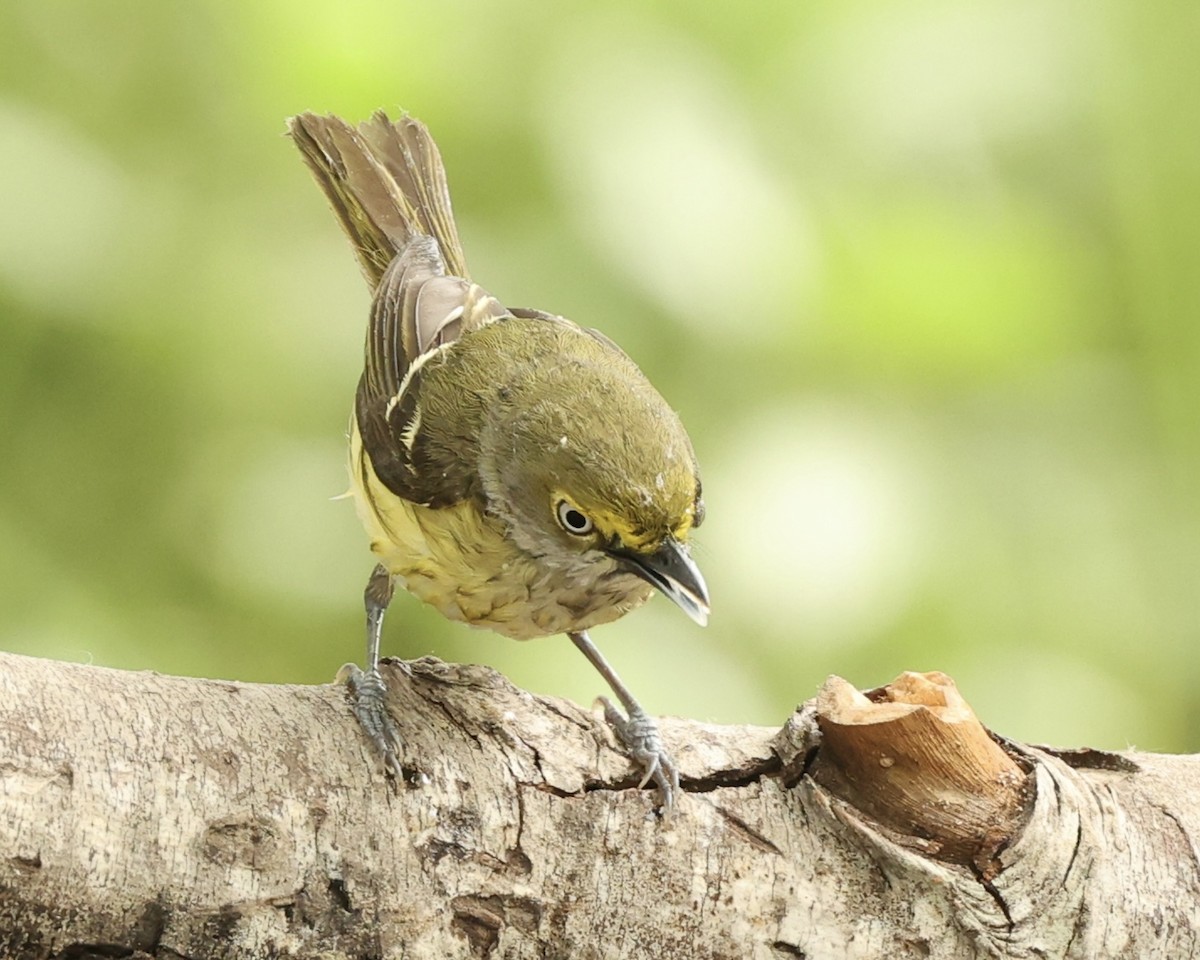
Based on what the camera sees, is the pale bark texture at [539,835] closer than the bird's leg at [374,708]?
Yes

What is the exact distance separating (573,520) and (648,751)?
0.43 meters

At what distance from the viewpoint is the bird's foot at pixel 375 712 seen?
2.05m

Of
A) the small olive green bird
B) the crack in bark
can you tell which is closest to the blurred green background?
the small olive green bird

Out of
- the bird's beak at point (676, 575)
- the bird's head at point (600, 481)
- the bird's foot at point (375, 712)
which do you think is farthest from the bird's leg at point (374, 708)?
the bird's beak at point (676, 575)

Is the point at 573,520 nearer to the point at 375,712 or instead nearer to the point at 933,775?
the point at 375,712

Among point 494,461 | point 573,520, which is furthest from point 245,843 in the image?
point 494,461

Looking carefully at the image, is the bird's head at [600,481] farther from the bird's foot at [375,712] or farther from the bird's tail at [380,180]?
the bird's tail at [380,180]

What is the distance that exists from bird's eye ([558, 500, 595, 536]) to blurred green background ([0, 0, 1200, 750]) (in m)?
0.52

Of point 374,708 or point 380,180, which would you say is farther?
point 380,180

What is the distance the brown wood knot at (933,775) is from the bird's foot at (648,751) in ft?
0.87

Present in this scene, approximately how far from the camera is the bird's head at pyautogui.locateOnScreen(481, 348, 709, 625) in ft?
7.63

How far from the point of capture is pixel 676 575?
7.59ft

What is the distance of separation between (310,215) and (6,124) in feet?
2.53

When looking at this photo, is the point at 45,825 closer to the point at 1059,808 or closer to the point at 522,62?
the point at 1059,808
